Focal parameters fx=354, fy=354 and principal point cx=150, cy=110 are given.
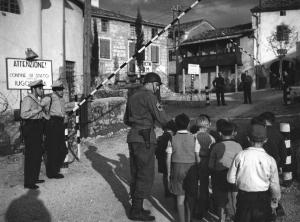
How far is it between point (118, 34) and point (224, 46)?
11.2 metres

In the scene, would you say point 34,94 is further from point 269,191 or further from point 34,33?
point 34,33

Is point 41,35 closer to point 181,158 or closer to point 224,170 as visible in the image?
point 181,158

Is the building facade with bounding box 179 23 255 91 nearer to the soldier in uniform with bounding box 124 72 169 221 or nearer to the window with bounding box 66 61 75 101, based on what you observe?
the window with bounding box 66 61 75 101

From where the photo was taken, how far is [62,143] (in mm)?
7281

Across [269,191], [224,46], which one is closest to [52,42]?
[269,191]

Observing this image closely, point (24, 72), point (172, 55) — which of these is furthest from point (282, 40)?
point (24, 72)

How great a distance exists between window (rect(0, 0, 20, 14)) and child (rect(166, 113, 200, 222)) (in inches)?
546

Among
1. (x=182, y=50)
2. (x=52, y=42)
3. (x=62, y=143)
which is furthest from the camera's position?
(x=182, y=50)

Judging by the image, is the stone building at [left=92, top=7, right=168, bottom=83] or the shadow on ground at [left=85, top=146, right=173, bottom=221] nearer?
the shadow on ground at [left=85, top=146, right=173, bottom=221]

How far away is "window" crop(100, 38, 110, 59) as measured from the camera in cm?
3578

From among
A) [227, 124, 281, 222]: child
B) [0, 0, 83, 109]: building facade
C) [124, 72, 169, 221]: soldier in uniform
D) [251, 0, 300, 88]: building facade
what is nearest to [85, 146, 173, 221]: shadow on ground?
[124, 72, 169, 221]: soldier in uniform

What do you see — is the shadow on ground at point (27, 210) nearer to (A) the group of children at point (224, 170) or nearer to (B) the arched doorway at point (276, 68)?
(A) the group of children at point (224, 170)

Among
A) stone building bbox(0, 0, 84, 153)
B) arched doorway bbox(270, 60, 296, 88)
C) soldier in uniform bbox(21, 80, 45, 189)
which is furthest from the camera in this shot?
arched doorway bbox(270, 60, 296, 88)

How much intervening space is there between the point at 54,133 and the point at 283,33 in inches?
1197
